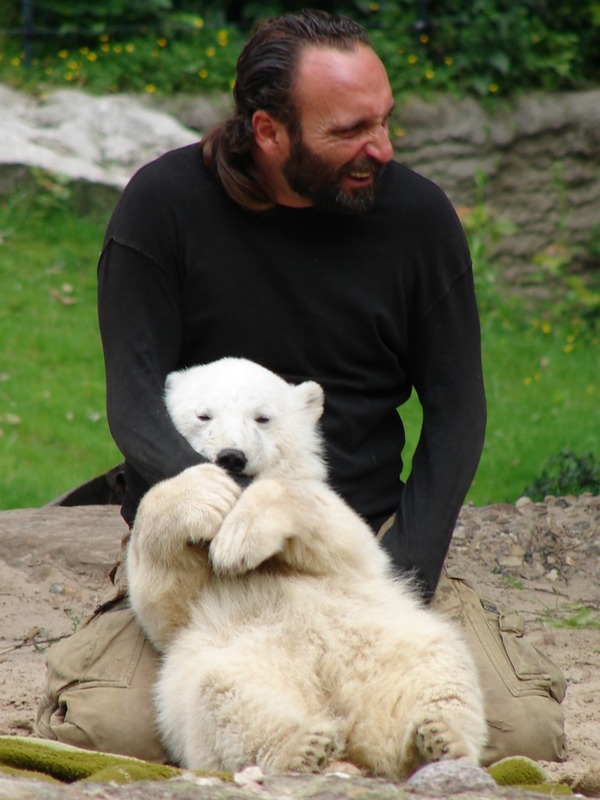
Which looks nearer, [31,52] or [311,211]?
[311,211]

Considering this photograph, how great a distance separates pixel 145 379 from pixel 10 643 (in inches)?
61.1

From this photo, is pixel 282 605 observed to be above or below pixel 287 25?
below

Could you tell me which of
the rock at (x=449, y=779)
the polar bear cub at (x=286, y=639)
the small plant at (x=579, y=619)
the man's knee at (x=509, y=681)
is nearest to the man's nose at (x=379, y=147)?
the polar bear cub at (x=286, y=639)

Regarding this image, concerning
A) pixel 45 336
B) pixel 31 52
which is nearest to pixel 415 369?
pixel 45 336

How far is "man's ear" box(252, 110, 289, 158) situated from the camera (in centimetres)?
358

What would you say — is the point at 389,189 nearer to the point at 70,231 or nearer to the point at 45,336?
the point at 45,336

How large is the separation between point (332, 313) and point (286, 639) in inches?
41.3

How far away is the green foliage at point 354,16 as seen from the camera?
10.4 m

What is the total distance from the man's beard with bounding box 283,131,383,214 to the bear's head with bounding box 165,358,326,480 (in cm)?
52

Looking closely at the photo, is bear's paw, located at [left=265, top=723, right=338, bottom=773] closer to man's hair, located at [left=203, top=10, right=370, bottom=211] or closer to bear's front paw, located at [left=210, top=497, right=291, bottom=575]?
bear's front paw, located at [left=210, top=497, right=291, bottom=575]

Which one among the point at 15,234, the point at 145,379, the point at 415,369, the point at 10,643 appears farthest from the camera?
the point at 15,234

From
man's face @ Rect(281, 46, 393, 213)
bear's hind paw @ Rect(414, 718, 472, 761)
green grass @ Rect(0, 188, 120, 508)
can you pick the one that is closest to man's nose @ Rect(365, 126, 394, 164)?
man's face @ Rect(281, 46, 393, 213)

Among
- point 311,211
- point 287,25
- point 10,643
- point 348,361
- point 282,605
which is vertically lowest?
point 10,643

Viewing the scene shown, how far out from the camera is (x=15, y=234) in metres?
9.31
